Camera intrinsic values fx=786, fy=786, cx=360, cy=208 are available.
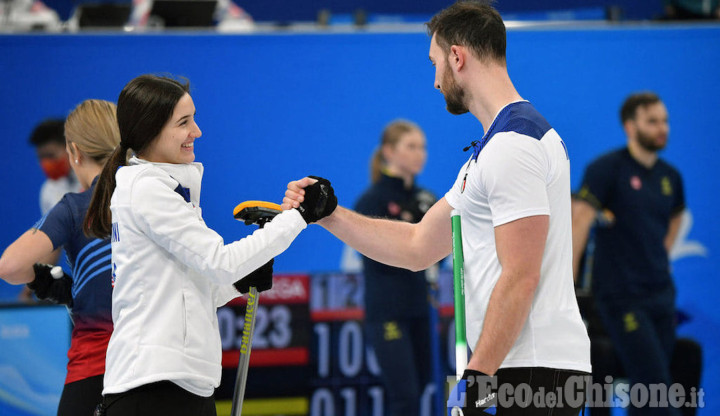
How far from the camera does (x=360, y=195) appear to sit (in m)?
5.56

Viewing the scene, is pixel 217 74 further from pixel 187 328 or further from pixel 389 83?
pixel 187 328

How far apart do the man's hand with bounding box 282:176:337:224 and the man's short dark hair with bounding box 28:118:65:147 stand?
336 cm

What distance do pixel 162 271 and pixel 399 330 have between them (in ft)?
10.7

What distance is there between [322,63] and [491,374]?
3.96m

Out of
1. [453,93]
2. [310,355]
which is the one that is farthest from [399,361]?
[453,93]

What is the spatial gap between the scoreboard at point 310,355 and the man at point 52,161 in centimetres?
140

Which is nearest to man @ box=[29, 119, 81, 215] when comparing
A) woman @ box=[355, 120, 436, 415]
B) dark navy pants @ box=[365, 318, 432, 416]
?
woman @ box=[355, 120, 436, 415]

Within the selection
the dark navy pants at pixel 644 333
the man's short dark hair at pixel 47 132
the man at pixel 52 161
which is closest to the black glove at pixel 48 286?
the man at pixel 52 161

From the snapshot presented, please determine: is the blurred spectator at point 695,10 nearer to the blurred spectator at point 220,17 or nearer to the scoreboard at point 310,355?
the scoreboard at point 310,355

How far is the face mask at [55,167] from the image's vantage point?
537 cm

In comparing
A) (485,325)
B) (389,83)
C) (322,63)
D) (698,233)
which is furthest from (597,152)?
(485,325)

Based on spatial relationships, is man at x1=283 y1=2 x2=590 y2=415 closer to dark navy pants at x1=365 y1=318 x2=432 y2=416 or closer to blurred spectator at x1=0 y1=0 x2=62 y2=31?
dark navy pants at x1=365 y1=318 x2=432 y2=416

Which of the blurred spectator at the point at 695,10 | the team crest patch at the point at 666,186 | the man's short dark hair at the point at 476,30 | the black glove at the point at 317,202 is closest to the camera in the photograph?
the man's short dark hair at the point at 476,30

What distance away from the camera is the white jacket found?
6.83 ft
